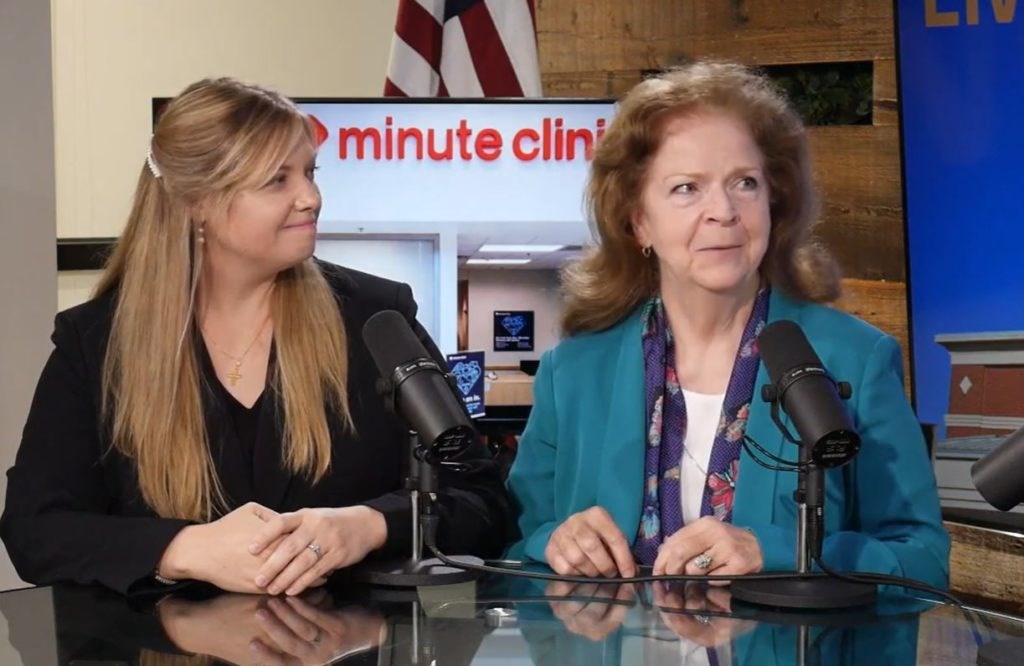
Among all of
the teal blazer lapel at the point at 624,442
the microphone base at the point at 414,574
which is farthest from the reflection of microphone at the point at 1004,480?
the teal blazer lapel at the point at 624,442

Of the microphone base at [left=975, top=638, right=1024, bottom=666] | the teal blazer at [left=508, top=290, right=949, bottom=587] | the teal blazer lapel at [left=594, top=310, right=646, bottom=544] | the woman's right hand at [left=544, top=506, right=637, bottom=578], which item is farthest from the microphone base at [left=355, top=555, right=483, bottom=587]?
the microphone base at [left=975, top=638, right=1024, bottom=666]

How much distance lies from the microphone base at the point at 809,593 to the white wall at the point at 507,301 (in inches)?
74.9

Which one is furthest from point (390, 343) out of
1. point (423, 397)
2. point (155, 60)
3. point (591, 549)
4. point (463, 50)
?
point (155, 60)

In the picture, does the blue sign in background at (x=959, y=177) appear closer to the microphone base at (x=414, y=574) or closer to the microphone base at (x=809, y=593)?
the microphone base at (x=809, y=593)

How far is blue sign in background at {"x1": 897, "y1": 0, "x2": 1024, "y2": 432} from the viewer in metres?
3.12

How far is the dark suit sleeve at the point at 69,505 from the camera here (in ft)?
5.49

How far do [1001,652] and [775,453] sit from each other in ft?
2.26

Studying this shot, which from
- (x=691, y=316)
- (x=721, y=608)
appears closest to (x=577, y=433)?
(x=691, y=316)

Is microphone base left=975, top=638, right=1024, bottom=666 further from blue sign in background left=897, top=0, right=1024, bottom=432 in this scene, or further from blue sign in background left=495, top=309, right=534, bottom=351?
blue sign in background left=495, top=309, right=534, bottom=351

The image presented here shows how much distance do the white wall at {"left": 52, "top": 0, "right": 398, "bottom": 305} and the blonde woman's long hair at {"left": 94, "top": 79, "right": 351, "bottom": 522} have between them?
2.42m

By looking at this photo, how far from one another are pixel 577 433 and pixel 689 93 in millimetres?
604

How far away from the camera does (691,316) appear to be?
2.03 metres

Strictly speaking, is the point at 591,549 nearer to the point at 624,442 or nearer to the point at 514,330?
the point at 624,442

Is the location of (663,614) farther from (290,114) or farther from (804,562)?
(290,114)
